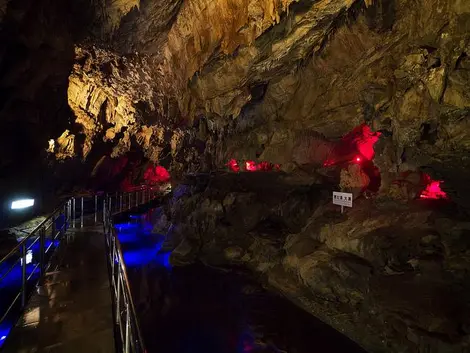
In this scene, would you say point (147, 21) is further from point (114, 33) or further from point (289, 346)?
point (289, 346)

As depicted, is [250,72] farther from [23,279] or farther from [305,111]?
[23,279]

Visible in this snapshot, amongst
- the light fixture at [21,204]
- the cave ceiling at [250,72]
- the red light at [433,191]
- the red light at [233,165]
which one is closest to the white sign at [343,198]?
the cave ceiling at [250,72]

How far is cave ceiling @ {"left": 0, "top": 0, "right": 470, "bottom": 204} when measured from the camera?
6.98 metres

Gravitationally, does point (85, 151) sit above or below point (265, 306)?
above

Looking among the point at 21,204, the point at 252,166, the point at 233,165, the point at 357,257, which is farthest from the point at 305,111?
the point at 21,204

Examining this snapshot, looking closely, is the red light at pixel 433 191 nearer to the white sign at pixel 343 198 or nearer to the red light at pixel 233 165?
the white sign at pixel 343 198

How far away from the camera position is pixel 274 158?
12.8 m

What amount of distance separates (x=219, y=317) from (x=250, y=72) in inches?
279

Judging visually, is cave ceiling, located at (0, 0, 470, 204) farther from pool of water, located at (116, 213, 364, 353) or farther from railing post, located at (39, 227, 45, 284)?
railing post, located at (39, 227, 45, 284)

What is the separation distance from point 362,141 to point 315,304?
30.9 ft

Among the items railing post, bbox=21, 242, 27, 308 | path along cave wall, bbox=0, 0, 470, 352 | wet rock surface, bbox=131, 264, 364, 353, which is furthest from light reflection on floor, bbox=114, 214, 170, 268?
railing post, bbox=21, 242, 27, 308

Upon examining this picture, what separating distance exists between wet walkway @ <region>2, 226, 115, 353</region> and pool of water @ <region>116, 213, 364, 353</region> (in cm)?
167

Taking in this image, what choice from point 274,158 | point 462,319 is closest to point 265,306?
point 462,319

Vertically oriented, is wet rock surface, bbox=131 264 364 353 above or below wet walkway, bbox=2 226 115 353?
below
